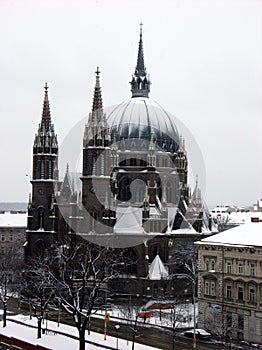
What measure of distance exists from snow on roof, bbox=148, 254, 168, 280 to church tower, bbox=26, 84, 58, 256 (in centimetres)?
1420

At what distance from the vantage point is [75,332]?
61062mm

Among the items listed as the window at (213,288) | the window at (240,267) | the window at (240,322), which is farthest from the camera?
the window at (213,288)

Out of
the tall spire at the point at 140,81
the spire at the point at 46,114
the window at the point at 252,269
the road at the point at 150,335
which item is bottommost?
the road at the point at 150,335

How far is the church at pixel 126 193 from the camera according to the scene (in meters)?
87.6

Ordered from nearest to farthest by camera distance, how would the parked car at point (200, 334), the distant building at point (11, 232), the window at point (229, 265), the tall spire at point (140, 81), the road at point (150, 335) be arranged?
1. the road at point (150, 335)
2. the parked car at point (200, 334)
3. the window at point (229, 265)
4. the tall spire at point (140, 81)
5. the distant building at point (11, 232)

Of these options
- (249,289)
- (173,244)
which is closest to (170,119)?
(173,244)

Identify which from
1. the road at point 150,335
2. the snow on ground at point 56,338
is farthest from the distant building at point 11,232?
the snow on ground at point 56,338

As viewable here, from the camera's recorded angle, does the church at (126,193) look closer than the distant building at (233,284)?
No

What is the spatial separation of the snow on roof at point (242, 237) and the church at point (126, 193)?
22.0 m

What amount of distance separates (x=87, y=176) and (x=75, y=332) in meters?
30.2

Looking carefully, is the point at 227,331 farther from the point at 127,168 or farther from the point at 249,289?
the point at 127,168

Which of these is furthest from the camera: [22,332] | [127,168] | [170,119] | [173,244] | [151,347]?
[170,119]

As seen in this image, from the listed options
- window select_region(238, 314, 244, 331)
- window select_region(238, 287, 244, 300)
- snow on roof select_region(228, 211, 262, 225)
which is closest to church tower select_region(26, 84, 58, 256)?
window select_region(238, 287, 244, 300)

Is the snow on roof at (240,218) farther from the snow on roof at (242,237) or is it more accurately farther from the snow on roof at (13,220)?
the snow on roof at (242,237)
